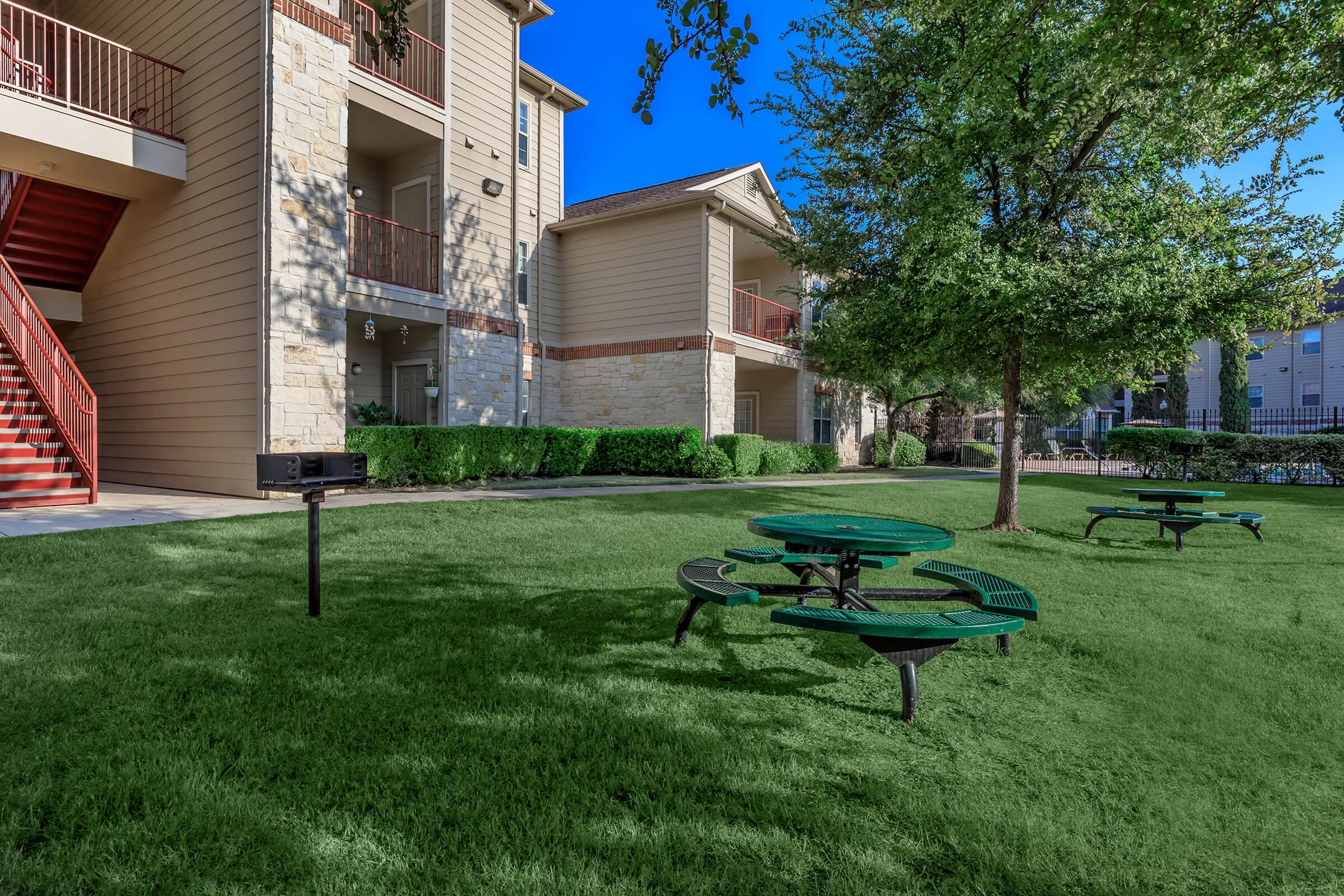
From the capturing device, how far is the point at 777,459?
17.6 m

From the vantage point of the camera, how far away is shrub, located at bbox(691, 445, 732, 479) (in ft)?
48.8

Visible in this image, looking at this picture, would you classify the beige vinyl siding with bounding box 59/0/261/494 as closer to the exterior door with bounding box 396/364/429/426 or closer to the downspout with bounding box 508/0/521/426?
the exterior door with bounding box 396/364/429/426

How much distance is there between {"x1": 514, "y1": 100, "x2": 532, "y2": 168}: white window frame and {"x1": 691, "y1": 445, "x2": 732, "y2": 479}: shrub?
8.51m

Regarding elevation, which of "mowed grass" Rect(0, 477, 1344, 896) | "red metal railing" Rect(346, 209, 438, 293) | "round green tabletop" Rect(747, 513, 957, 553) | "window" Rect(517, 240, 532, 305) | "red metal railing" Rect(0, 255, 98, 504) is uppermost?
"window" Rect(517, 240, 532, 305)

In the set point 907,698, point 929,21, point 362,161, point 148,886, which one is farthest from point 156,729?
point 362,161

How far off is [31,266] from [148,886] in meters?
15.0

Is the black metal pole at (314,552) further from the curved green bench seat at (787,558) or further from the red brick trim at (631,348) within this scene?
the red brick trim at (631,348)

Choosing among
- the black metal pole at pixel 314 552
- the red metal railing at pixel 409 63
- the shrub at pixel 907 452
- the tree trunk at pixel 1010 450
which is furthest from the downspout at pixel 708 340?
the black metal pole at pixel 314 552

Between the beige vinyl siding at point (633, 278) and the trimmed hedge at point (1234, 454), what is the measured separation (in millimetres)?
12520

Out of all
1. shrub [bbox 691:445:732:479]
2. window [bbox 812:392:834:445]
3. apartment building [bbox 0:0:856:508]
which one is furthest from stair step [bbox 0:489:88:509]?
window [bbox 812:392:834:445]

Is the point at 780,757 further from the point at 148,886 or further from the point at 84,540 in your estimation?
the point at 84,540

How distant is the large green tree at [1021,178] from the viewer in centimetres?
653

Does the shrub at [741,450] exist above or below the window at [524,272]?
below

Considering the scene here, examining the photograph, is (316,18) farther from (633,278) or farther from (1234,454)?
(1234,454)
